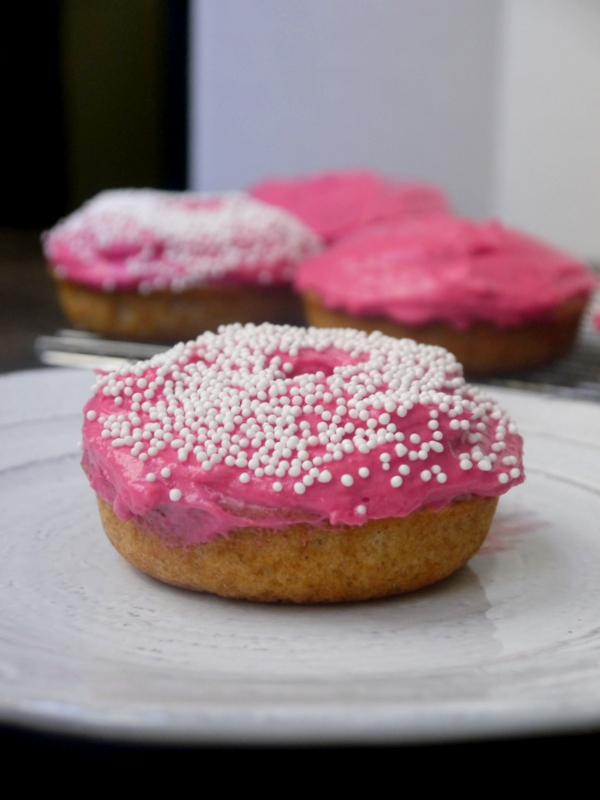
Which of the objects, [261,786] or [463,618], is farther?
[463,618]

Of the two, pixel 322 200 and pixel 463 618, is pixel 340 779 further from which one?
pixel 322 200

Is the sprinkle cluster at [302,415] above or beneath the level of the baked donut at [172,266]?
above

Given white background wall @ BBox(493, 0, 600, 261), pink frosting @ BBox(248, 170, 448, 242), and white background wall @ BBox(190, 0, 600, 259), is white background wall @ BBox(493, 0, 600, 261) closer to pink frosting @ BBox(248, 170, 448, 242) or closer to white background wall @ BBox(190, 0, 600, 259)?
white background wall @ BBox(190, 0, 600, 259)

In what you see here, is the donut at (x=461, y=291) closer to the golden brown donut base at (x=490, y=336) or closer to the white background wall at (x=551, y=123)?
the golden brown donut base at (x=490, y=336)

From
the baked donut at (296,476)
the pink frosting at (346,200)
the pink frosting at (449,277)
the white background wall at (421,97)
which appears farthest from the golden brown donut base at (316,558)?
the white background wall at (421,97)

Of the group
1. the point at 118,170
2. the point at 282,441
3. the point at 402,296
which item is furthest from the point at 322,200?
the point at 118,170

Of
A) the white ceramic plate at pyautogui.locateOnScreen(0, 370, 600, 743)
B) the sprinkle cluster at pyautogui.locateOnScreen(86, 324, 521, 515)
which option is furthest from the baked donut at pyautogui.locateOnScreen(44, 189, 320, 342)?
the sprinkle cluster at pyautogui.locateOnScreen(86, 324, 521, 515)
